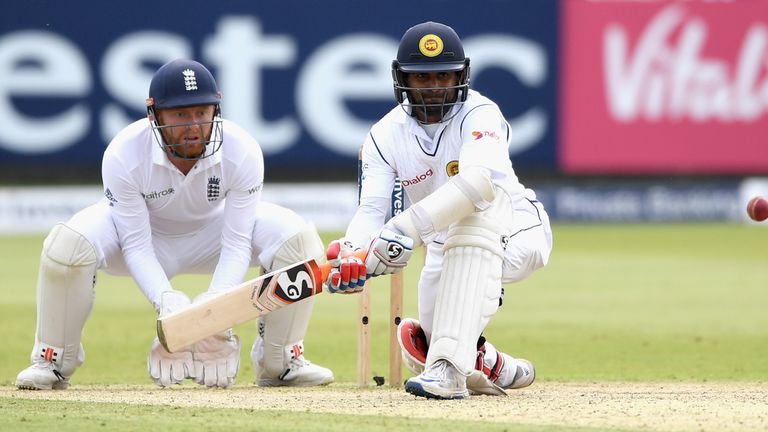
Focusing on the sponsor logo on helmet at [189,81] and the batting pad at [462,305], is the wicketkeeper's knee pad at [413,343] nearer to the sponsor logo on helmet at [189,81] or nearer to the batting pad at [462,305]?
the batting pad at [462,305]

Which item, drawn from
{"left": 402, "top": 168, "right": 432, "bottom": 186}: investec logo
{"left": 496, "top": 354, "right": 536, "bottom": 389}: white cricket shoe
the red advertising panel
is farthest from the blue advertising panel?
{"left": 496, "top": 354, "right": 536, "bottom": 389}: white cricket shoe

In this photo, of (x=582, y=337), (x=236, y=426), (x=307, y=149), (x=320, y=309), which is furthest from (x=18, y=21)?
(x=236, y=426)

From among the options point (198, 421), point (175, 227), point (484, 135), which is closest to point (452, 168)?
point (484, 135)

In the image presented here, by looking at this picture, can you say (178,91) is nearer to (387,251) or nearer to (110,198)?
(110,198)

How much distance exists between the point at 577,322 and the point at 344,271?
365cm

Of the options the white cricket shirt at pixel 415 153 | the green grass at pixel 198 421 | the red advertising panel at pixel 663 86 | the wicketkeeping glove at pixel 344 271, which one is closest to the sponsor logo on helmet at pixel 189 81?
the white cricket shirt at pixel 415 153

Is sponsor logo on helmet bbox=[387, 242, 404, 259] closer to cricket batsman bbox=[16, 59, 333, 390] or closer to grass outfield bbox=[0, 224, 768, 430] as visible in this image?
grass outfield bbox=[0, 224, 768, 430]

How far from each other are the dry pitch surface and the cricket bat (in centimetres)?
23

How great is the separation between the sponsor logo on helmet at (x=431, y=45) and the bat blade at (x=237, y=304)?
2.69 feet

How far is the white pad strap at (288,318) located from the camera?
5086mm

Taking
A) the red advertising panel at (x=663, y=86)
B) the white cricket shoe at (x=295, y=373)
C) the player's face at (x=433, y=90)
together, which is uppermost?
the red advertising panel at (x=663, y=86)

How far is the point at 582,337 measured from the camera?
7.04 metres

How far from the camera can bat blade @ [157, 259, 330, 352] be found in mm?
4445

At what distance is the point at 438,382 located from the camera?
4.22 m
